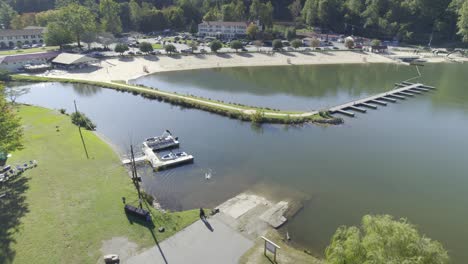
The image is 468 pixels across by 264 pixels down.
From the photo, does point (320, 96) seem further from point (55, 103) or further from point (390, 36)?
point (390, 36)

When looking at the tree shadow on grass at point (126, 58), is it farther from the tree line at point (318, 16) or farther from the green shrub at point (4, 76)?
the green shrub at point (4, 76)

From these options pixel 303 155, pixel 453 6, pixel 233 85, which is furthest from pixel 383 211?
pixel 453 6

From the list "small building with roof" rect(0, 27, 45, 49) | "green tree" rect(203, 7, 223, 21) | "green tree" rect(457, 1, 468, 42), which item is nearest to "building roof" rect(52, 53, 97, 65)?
"small building with roof" rect(0, 27, 45, 49)

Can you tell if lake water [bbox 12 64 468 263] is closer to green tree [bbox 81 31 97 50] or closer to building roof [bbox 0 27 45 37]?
green tree [bbox 81 31 97 50]

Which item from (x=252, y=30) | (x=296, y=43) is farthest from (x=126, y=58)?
(x=296, y=43)

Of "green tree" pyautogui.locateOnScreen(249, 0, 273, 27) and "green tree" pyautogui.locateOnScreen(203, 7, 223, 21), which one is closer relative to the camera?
"green tree" pyautogui.locateOnScreen(249, 0, 273, 27)
